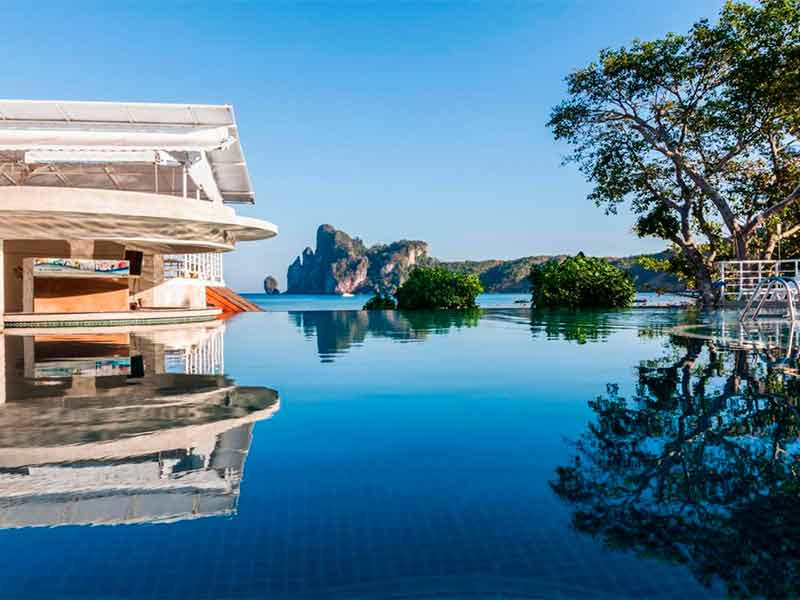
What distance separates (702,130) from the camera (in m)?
19.2

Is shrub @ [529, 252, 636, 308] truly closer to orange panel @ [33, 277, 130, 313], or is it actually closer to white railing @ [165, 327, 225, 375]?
orange panel @ [33, 277, 130, 313]

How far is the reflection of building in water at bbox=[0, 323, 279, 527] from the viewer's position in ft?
7.96

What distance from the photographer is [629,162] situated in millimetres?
20844

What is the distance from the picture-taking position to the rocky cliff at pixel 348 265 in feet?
331

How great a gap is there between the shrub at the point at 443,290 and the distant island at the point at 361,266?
144 feet

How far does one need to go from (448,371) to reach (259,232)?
808 cm

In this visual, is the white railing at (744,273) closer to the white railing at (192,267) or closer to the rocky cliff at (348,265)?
the white railing at (192,267)

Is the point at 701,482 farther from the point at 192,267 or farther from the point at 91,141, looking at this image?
the point at 192,267

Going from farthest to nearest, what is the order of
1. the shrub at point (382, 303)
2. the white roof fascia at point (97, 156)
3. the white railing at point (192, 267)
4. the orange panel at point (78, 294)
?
1. the shrub at point (382, 303)
2. the white railing at point (192, 267)
3. the orange panel at point (78, 294)
4. the white roof fascia at point (97, 156)

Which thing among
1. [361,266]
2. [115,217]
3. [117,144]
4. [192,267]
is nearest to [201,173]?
[117,144]

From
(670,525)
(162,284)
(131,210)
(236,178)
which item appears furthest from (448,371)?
(162,284)

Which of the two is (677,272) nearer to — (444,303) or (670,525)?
(444,303)

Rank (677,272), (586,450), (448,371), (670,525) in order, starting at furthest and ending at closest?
(677,272) < (448,371) < (586,450) < (670,525)

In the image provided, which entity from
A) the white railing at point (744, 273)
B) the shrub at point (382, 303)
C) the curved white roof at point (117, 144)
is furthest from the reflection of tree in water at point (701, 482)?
the shrub at point (382, 303)
